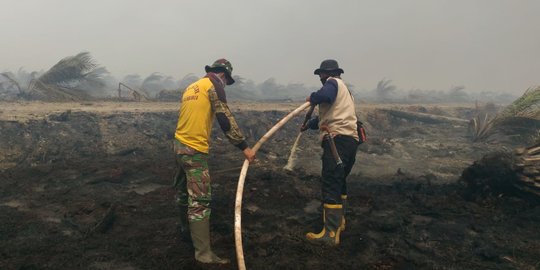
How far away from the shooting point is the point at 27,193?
5449 millimetres

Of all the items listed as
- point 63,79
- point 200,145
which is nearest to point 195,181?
point 200,145

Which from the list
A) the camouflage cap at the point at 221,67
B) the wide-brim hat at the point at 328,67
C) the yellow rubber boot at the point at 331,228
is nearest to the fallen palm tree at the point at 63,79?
the camouflage cap at the point at 221,67

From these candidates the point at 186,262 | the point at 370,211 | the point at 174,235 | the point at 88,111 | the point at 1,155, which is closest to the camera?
the point at 186,262

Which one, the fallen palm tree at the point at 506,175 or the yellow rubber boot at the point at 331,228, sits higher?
the fallen palm tree at the point at 506,175

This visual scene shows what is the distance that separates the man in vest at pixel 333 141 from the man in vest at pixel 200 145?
1019 millimetres

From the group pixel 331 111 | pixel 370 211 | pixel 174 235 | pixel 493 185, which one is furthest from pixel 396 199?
pixel 174 235

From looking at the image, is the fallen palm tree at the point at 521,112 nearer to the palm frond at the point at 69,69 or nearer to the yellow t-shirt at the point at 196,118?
the yellow t-shirt at the point at 196,118

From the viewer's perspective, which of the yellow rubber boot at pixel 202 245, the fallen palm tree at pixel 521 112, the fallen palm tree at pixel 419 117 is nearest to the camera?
the yellow rubber boot at pixel 202 245

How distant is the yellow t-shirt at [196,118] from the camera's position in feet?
12.7

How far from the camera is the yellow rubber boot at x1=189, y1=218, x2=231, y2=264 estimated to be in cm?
367

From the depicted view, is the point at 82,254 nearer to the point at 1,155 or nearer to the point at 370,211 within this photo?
the point at 370,211

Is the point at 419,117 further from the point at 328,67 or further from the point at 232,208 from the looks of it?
the point at 232,208

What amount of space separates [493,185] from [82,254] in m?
5.28

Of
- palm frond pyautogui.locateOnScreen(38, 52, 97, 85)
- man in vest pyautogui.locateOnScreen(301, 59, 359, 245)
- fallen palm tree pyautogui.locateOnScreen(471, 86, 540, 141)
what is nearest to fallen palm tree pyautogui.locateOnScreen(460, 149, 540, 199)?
man in vest pyautogui.locateOnScreen(301, 59, 359, 245)
